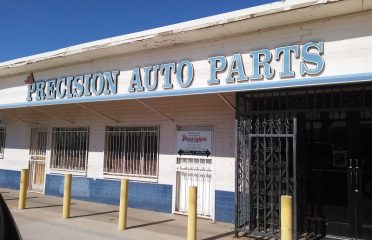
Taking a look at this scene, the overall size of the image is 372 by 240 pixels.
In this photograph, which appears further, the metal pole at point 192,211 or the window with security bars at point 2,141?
the window with security bars at point 2,141

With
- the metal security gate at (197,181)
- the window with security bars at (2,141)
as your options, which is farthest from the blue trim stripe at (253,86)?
the window with security bars at (2,141)

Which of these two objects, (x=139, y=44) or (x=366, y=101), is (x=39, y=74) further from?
(x=366, y=101)

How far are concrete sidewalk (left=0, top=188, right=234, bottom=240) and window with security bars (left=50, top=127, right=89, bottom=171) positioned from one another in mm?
1728

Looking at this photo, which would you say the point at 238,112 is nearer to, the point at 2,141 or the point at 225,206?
the point at 225,206

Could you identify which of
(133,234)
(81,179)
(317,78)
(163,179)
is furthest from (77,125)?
(317,78)

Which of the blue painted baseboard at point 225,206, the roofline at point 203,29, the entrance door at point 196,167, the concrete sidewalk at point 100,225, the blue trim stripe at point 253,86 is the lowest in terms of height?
the concrete sidewalk at point 100,225

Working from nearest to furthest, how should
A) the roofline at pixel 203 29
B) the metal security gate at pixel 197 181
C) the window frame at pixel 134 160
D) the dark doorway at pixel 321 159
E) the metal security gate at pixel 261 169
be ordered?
the roofline at pixel 203 29
the dark doorway at pixel 321 159
the metal security gate at pixel 261 169
the metal security gate at pixel 197 181
the window frame at pixel 134 160

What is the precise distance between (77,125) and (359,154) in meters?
8.43

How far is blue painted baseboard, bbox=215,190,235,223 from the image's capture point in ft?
30.0

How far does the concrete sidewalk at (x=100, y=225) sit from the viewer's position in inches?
310

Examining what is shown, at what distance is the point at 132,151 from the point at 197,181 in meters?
2.30

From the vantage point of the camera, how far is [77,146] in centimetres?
1285

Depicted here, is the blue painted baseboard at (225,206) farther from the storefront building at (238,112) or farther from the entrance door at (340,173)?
the entrance door at (340,173)

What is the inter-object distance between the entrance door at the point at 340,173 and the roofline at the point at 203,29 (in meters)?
2.04
